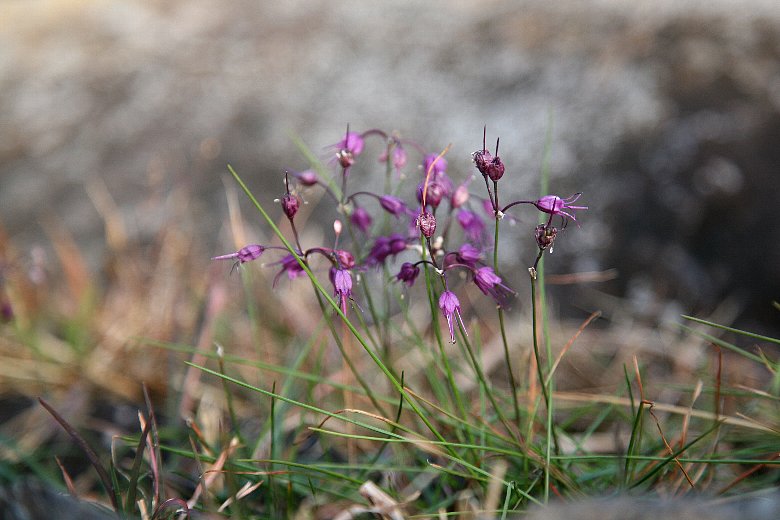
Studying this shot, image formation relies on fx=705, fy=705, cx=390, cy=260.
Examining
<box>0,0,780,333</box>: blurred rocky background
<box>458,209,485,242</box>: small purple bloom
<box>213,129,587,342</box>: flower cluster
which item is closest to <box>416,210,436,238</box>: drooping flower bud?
<box>213,129,587,342</box>: flower cluster

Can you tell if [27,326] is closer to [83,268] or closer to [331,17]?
[83,268]

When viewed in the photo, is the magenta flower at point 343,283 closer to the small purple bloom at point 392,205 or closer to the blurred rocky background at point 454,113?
Result: the small purple bloom at point 392,205

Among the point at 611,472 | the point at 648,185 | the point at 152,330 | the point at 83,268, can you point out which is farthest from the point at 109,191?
the point at 611,472

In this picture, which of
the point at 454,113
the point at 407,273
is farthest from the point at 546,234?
the point at 454,113

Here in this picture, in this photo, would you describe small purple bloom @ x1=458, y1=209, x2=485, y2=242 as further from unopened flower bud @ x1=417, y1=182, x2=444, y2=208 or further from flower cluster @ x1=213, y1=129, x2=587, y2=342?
unopened flower bud @ x1=417, y1=182, x2=444, y2=208

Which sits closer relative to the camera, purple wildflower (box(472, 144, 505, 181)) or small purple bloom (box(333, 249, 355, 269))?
purple wildflower (box(472, 144, 505, 181))

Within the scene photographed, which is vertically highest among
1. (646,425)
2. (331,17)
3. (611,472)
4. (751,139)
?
(331,17)
